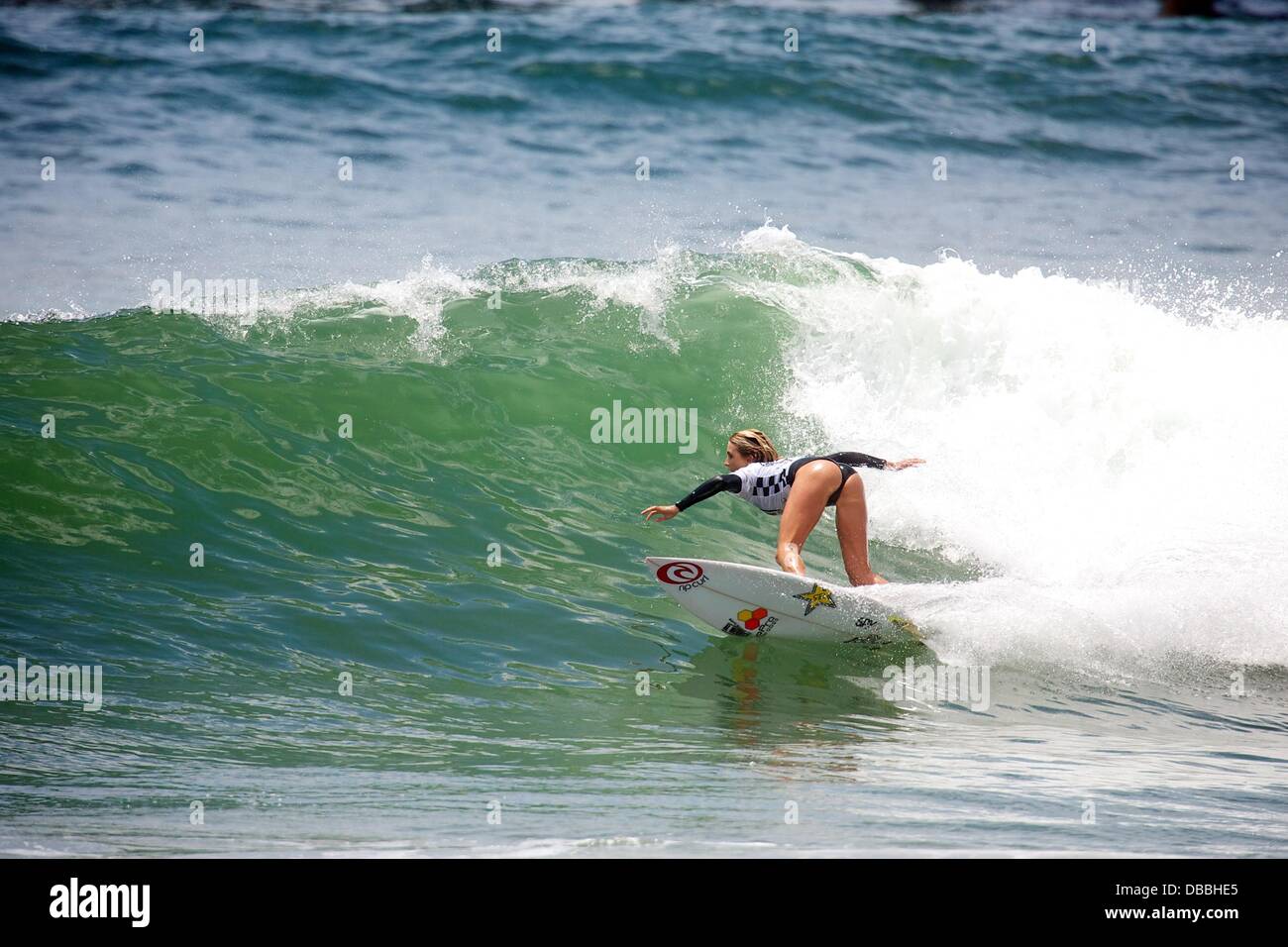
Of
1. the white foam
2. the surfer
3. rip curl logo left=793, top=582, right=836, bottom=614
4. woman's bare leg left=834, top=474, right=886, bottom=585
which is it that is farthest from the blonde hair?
the white foam

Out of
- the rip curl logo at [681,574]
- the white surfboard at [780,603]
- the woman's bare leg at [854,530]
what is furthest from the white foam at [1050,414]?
the rip curl logo at [681,574]

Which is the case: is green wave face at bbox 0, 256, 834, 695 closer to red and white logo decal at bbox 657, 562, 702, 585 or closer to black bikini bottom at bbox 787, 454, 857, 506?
red and white logo decal at bbox 657, 562, 702, 585

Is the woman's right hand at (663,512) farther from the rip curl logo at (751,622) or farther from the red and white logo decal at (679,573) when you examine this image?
the rip curl logo at (751,622)

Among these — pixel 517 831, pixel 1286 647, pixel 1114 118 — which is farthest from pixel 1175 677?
pixel 1114 118

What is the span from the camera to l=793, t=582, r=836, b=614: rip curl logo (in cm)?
745

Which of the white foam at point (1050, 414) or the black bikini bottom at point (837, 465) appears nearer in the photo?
the black bikini bottom at point (837, 465)

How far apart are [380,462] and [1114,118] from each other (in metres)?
21.3

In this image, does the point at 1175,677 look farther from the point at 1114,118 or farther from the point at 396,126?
the point at 1114,118

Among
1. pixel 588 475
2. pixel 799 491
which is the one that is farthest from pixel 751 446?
pixel 588 475

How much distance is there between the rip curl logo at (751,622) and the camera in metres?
7.57

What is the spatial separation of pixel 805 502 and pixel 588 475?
2.82 metres

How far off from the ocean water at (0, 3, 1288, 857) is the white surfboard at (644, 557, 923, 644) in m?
0.14

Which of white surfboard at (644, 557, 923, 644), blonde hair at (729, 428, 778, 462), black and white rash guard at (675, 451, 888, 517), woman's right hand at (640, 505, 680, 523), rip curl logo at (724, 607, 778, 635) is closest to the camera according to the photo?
white surfboard at (644, 557, 923, 644)

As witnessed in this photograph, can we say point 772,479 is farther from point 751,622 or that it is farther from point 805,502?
point 751,622
